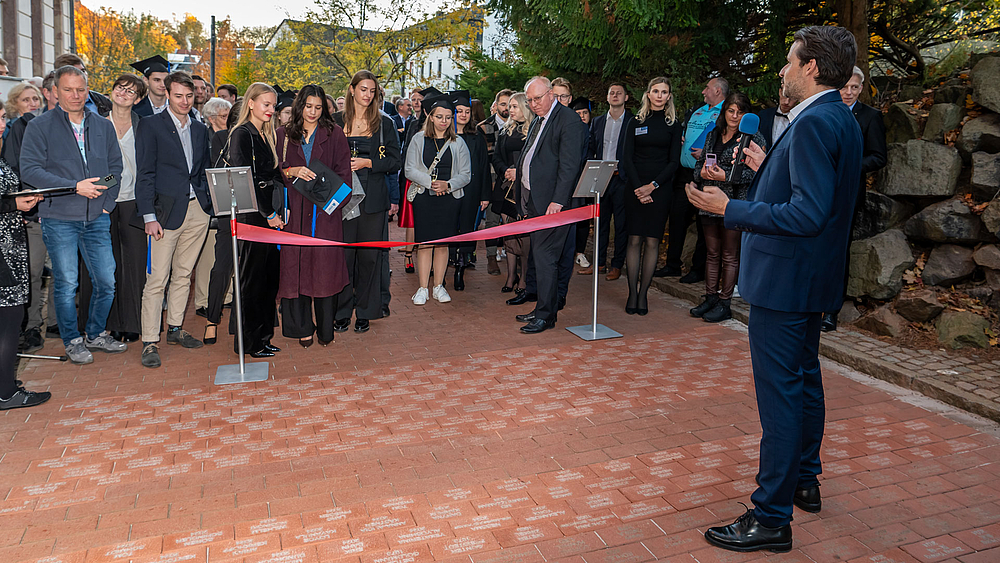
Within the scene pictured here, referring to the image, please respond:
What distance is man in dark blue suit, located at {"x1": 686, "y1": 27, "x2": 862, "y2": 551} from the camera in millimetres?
3320

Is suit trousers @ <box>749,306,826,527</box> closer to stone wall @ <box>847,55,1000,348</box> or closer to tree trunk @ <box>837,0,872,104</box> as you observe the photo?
stone wall @ <box>847,55,1000,348</box>

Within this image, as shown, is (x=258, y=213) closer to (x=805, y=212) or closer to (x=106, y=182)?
(x=106, y=182)

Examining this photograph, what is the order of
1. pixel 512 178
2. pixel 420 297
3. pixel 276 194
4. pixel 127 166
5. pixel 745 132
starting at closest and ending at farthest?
pixel 745 132 → pixel 276 194 → pixel 127 166 → pixel 420 297 → pixel 512 178

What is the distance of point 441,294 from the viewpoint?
880 centimetres

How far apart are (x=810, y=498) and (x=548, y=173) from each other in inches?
168

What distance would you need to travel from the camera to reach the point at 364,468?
14.6ft

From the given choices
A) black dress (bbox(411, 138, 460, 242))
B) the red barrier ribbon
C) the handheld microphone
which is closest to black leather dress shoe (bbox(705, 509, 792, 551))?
the handheld microphone

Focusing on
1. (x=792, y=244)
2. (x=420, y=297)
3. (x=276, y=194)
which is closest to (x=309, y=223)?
(x=276, y=194)

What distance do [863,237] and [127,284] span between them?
24.3 feet

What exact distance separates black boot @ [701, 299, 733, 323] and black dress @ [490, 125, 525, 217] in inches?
103

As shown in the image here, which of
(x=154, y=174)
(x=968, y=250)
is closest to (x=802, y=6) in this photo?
(x=968, y=250)

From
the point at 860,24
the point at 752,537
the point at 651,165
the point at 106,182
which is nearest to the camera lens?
the point at 752,537

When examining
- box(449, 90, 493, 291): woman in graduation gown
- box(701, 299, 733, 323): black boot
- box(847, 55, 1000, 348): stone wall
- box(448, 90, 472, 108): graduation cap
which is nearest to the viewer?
box(847, 55, 1000, 348): stone wall

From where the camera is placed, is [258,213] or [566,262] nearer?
[258,213]
